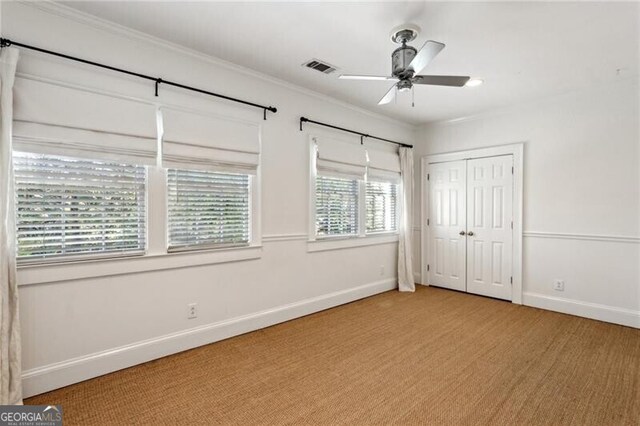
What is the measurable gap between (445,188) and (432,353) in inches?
116

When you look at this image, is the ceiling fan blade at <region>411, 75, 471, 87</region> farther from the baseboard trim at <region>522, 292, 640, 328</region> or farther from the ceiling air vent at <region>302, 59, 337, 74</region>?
the baseboard trim at <region>522, 292, 640, 328</region>

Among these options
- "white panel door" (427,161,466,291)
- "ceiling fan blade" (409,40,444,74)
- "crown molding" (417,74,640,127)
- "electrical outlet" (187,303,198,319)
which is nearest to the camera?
"ceiling fan blade" (409,40,444,74)

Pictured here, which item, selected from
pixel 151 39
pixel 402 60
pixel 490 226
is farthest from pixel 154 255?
pixel 490 226

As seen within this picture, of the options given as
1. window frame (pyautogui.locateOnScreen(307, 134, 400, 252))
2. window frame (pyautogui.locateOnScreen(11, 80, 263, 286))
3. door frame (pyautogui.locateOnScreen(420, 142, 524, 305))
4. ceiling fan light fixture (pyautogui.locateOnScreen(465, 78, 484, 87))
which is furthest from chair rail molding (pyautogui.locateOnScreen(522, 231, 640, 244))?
window frame (pyautogui.locateOnScreen(11, 80, 263, 286))

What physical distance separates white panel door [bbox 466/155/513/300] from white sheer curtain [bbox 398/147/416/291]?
0.86 metres

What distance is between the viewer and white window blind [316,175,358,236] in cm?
411

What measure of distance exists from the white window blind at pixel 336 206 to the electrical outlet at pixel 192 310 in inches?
65.5

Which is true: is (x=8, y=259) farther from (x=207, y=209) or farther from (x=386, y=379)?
(x=386, y=379)

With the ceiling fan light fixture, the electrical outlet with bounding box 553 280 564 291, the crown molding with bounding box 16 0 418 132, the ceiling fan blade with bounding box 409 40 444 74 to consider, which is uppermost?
the ceiling fan light fixture

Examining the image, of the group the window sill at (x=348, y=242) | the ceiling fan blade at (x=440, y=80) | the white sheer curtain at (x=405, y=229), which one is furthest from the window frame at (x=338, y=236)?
the ceiling fan blade at (x=440, y=80)

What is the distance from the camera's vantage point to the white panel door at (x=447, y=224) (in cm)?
496

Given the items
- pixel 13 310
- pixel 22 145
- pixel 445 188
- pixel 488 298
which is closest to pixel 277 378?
pixel 13 310

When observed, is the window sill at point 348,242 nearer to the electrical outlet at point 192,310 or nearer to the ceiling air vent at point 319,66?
the electrical outlet at point 192,310

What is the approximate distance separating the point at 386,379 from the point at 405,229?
9.62 feet
